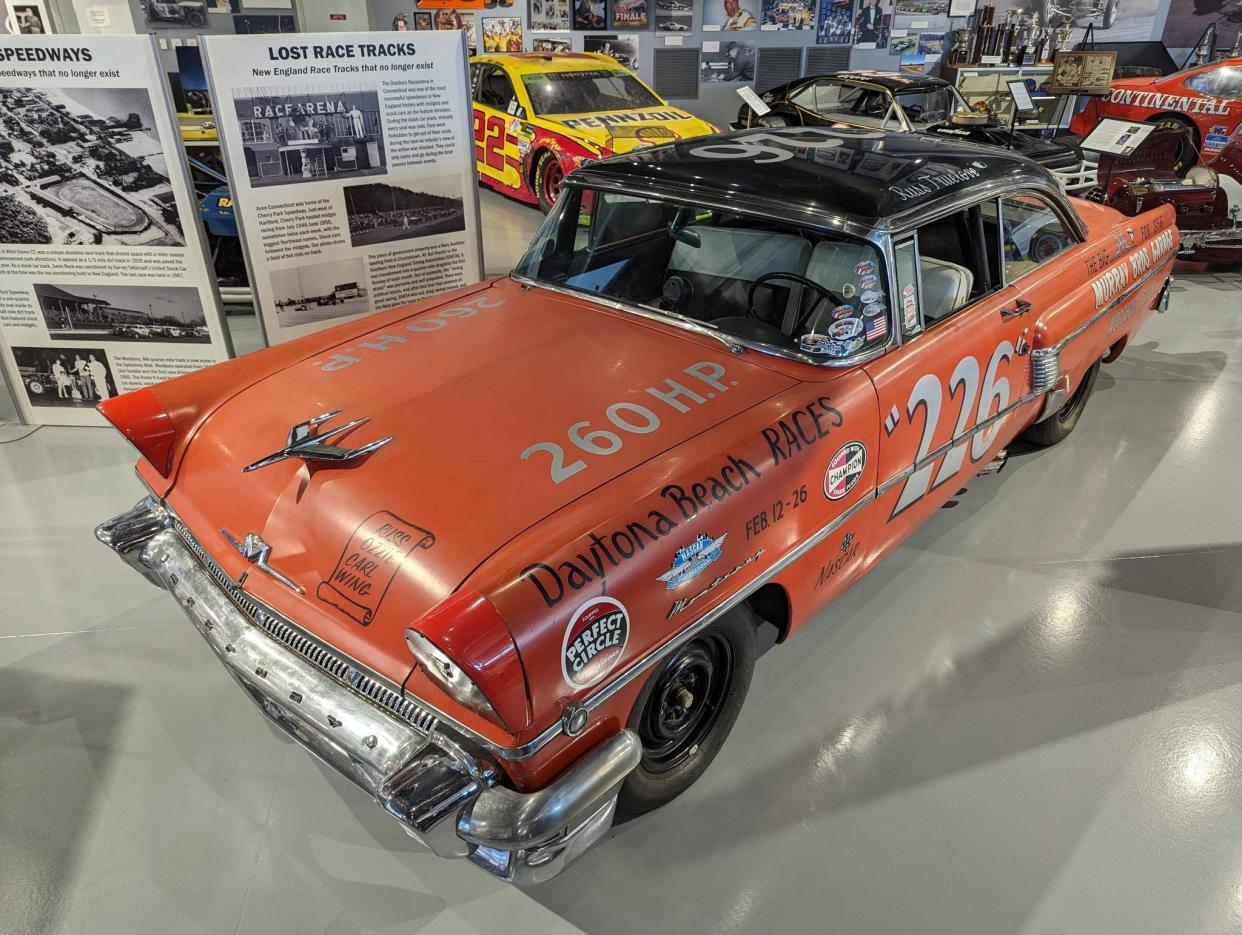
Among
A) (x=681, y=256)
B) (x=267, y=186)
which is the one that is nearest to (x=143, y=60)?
(x=267, y=186)

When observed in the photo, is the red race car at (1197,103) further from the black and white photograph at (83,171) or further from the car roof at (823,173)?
the black and white photograph at (83,171)

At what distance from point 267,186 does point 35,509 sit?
177 cm

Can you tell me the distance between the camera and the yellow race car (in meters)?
6.69

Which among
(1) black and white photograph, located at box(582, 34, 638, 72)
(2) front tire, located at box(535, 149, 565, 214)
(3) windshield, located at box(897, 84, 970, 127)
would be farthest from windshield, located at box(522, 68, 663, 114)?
(3) windshield, located at box(897, 84, 970, 127)

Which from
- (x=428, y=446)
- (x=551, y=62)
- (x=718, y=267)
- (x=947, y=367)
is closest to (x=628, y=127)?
(x=551, y=62)

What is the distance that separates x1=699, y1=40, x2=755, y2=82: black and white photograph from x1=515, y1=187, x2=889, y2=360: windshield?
812 centimetres

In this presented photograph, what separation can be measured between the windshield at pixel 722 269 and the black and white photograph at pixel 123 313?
200 cm

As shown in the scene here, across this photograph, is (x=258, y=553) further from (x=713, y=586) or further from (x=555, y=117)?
(x=555, y=117)

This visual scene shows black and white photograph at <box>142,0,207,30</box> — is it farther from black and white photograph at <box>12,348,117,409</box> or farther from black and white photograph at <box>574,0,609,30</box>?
black and white photograph at <box>12,348,117,409</box>

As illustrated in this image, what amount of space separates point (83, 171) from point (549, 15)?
6997 millimetres

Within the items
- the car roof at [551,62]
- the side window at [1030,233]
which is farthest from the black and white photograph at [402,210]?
the car roof at [551,62]

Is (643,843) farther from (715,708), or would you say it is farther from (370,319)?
(370,319)

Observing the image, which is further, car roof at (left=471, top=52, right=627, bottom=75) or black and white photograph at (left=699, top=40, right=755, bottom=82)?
black and white photograph at (left=699, top=40, right=755, bottom=82)

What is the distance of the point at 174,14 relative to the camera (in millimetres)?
7465
